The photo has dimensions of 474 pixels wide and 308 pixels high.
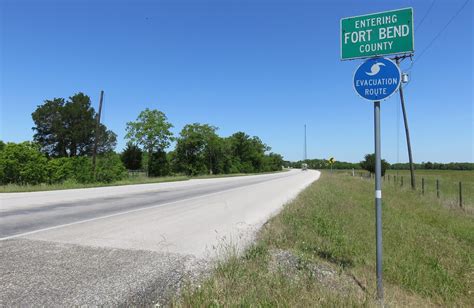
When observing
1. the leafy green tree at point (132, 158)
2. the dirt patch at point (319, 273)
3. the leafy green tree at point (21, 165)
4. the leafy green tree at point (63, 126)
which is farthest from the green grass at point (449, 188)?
the leafy green tree at point (63, 126)

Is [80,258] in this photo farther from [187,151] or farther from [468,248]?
[187,151]

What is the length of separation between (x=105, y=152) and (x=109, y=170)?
89.6 ft

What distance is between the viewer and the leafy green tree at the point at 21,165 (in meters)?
26.0

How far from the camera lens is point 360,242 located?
7.00 meters

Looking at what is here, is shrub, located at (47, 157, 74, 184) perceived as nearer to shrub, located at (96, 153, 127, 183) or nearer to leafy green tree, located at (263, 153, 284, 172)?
shrub, located at (96, 153, 127, 183)

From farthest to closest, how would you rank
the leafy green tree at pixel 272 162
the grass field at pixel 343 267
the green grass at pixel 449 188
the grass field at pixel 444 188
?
the leafy green tree at pixel 272 162
the green grass at pixel 449 188
the grass field at pixel 444 188
the grass field at pixel 343 267

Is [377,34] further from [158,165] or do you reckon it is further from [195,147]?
[195,147]

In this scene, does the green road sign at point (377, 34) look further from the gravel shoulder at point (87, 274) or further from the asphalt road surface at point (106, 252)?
the gravel shoulder at point (87, 274)

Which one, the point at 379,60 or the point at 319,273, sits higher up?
the point at 379,60

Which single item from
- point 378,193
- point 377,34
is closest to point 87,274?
point 378,193

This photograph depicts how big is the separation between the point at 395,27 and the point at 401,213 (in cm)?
989

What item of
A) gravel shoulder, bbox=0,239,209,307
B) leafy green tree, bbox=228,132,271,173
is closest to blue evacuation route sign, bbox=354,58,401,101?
gravel shoulder, bbox=0,239,209,307

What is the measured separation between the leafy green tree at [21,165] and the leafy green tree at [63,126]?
42.3 meters

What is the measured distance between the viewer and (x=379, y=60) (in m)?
4.36
